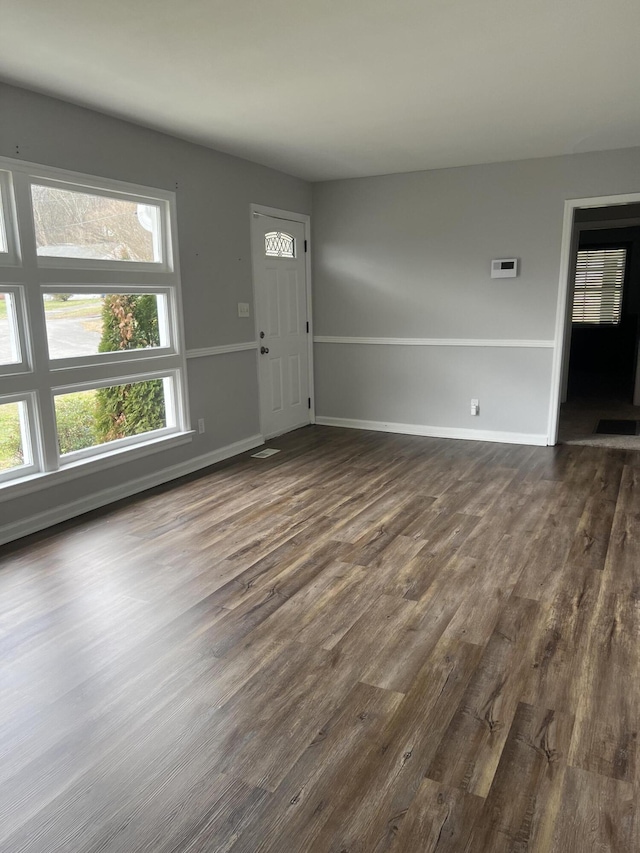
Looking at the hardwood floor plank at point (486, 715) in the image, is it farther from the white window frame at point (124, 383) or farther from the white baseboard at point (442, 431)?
the white baseboard at point (442, 431)

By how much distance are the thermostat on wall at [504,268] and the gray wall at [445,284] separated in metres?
0.07

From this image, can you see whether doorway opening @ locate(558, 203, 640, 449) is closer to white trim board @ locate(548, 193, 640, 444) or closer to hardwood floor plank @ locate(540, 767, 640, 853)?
white trim board @ locate(548, 193, 640, 444)

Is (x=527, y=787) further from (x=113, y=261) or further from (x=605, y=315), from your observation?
(x=605, y=315)

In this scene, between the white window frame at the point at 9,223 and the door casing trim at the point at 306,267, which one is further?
the door casing trim at the point at 306,267

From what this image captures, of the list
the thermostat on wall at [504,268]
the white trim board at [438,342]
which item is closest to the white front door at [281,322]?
the white trim board at [438,342]

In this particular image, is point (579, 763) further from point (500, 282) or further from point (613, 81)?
point (500, 282)

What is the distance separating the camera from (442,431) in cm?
603

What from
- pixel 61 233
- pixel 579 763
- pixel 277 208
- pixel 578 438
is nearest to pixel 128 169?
pixel 61 233

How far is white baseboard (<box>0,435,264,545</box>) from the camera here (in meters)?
3.55

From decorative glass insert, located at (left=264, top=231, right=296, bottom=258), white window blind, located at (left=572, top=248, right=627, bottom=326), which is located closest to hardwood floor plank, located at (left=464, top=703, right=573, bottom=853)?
decorative glass insert, located at (left=264, top=231, right=296, bottom=258)

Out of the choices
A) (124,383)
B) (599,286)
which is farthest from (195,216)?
(599,286)

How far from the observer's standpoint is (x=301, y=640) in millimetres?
2461

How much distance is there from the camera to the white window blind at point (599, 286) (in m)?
9.16

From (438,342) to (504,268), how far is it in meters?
0.92
